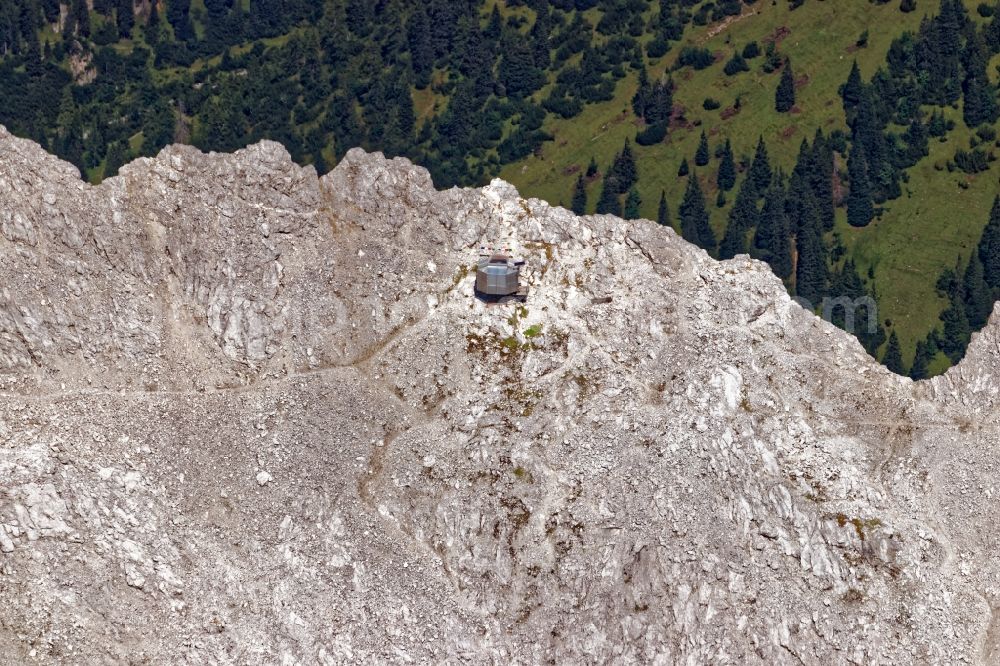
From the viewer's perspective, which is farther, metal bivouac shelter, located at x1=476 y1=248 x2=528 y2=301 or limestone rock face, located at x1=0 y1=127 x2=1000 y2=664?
metal bivouac shelter, located at x1=476 y1=248 x2=528 y2=301

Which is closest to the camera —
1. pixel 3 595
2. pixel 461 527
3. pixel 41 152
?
pixel 3 595

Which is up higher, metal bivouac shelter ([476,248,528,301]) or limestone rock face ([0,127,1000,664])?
metal bivouac shelter ([476,248,528,301])

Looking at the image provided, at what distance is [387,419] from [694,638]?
2940 centimetres

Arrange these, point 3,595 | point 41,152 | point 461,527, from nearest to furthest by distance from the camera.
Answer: point 3,595 < point 461,527 < point 41,152

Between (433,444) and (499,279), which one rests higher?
(499,279)

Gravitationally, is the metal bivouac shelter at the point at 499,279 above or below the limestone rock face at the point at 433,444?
above

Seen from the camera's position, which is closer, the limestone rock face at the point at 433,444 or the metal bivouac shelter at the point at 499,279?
the limestone rock face at the point at 433,444

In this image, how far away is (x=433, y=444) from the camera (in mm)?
133750

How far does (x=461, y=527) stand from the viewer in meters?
130

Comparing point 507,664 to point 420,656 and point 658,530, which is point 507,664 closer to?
point 420,656

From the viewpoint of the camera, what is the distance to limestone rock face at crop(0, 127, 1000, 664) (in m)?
125

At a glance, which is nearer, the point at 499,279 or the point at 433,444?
the point at 433,444

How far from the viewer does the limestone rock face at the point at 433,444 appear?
125 m

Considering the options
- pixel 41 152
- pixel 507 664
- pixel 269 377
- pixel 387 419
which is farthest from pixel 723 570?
pixel 41 152
